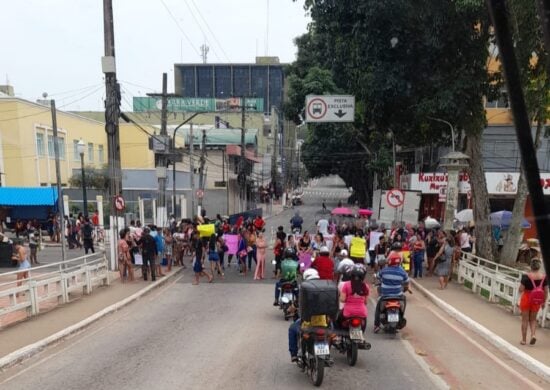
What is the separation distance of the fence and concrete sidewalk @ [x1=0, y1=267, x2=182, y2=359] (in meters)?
8.69

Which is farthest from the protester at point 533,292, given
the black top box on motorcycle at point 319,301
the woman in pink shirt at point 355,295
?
the black top box on motorcycle at point 319,301

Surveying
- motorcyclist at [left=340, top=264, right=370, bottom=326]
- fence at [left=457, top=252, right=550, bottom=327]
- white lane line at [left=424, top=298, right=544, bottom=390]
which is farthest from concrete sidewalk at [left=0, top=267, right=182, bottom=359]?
fence at [left=457, top=252, right=550, bottom=327]

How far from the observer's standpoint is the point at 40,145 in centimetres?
3294

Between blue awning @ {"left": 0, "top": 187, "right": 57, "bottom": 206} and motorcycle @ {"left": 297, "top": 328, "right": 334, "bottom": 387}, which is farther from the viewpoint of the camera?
blue awning @ {"left": 0, "top": 187, "right": 57, "bottom": 206}

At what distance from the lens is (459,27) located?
41.7 ft

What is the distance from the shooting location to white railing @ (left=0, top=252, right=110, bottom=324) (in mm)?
8923

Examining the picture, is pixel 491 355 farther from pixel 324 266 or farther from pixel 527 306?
pixel 324 266

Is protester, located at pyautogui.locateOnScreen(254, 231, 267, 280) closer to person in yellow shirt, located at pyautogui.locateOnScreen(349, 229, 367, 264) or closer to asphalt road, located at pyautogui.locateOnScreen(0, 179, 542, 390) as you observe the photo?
person in yellow shirt, located at pyautogui.locateOnScreen(349, 229, 367, 264)

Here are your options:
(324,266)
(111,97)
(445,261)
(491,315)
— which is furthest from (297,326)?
(111,97)

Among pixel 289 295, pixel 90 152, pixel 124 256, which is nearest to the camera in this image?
pixel 289 295

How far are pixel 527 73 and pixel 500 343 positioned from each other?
862cm

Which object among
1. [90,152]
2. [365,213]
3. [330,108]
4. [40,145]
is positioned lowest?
[365,213]

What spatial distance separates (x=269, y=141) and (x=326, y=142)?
99.5 feet

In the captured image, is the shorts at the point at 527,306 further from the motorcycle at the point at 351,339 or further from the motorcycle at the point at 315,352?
→ the motorcycle at the point at 315,352
